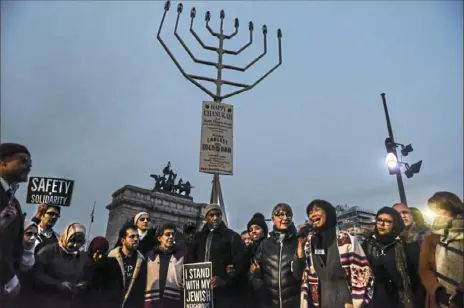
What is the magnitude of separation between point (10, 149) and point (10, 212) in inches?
18.1

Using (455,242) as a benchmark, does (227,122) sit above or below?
above

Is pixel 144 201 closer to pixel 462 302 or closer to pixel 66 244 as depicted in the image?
pixel 66 244

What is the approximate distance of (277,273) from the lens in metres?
3.17

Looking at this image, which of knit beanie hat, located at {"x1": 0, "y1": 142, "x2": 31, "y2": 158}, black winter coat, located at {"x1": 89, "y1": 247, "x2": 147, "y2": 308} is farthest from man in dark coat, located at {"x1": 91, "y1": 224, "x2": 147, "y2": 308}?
knit beanie hat, located at {"x1": 0, "y1": 142, "x2": 31, "y2": 158}

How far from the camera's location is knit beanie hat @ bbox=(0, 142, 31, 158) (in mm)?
2322

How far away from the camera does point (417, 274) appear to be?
117 inches

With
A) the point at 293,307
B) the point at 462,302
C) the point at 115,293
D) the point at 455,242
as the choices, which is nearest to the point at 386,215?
the point at 455,242

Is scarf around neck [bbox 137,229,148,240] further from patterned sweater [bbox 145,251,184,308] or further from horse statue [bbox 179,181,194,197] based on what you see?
horse statue [bbox 179,181,194,197]

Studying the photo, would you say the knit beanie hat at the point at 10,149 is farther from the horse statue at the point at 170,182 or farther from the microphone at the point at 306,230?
the horse statue at the point at 170,182

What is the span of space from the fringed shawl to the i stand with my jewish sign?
4127 mm

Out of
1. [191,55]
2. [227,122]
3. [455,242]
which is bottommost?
[455,242]

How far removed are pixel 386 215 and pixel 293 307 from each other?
3.90ft

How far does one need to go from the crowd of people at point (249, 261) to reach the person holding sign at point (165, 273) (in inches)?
0.4

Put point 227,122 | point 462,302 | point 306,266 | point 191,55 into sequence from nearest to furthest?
point 462,302 → point 306,266 → point 227,122 → point 191,55
